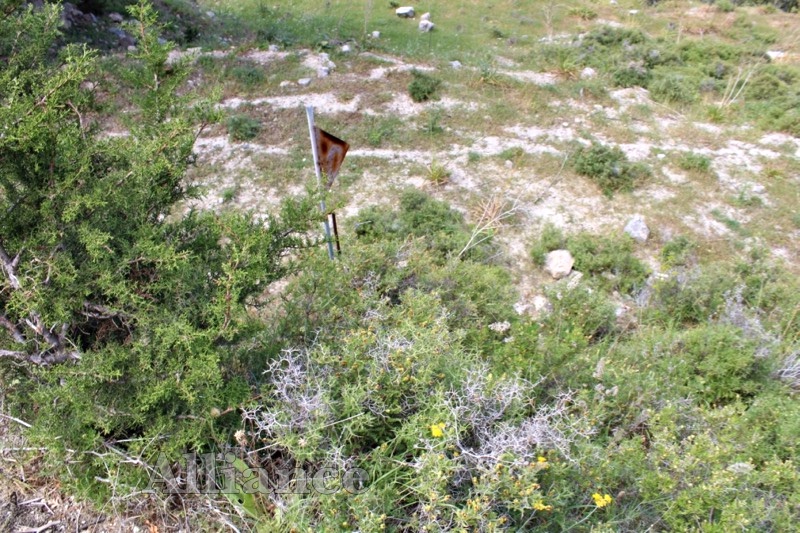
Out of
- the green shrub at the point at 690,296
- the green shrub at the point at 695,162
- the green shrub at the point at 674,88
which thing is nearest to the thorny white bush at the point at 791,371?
the green shrub at the point at 690,296

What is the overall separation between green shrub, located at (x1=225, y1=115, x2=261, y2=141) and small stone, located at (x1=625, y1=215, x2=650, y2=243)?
6.34m

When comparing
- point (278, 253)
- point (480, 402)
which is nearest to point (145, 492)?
point (278, 253)

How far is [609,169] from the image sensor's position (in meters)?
8.38

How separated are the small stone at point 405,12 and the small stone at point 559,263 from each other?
1082cm

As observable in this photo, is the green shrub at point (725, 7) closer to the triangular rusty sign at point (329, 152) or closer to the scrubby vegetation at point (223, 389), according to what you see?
the triangular rusty sign at point (329, 152)

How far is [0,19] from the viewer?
8.82 feet

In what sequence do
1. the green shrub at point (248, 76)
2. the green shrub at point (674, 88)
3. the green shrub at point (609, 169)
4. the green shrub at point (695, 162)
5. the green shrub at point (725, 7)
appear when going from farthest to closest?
the green shrub at point (725, 7) → the green shrub at point (674, 88) → the green shrub at point (248, 76) → the green shrub at point (695, 162) → the green shrub at point (609, 169)

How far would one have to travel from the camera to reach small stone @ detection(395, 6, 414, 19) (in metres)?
15.2

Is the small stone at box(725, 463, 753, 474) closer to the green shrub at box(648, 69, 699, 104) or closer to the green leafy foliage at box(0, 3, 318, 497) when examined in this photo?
the green leafy foliage at box(0, 3, 318, 497)

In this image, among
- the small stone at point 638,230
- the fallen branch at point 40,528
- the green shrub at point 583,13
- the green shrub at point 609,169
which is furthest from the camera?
the green shrub at point 583,13

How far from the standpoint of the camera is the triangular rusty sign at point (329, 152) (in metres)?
4.86

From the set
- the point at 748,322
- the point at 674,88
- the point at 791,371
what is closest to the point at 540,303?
the point at 748,322

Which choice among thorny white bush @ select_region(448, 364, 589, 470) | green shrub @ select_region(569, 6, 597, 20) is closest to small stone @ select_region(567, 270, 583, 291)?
thorny white bush @ select_region(448, 364, 589, 470)

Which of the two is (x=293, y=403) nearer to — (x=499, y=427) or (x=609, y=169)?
(x=499, y=427)
